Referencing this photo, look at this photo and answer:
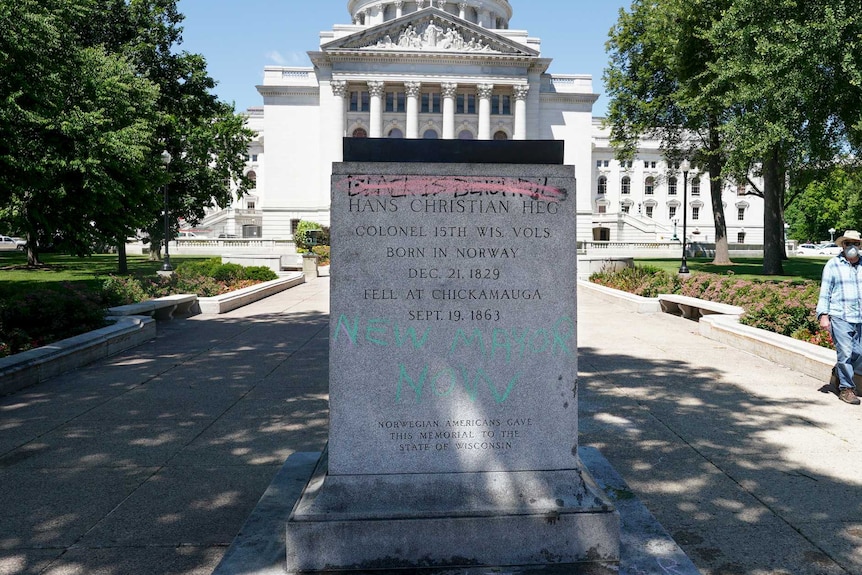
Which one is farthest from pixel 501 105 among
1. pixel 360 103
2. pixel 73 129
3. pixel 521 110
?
pixel 73 129

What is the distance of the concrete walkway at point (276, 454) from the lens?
12.4 ft

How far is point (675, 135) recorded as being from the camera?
3462cm

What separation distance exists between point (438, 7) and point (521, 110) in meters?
21.4

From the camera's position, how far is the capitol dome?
84537mm

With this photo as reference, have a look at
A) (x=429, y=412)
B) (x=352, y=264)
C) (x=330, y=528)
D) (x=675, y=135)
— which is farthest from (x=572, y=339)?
(x=675, y=135)

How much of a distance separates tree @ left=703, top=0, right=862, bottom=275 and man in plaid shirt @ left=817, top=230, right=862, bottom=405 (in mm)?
10148

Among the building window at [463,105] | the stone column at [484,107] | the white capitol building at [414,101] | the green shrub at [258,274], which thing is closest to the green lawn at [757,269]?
the green shrub at [258,274]

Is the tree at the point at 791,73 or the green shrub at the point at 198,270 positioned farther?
the green shrub at the point at 198,270

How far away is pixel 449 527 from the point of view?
320 cm

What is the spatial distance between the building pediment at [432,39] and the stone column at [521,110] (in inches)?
136

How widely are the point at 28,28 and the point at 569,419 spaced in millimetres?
18462

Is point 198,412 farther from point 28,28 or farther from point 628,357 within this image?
point 28,28

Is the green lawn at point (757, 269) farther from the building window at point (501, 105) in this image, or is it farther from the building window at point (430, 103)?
the building window at point (430, 103)

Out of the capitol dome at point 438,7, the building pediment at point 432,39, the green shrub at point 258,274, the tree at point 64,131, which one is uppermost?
the capitol dome at point 438,7
